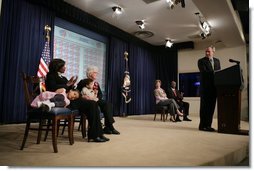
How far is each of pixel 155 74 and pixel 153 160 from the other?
23.3ft

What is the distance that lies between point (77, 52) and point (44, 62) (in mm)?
1462

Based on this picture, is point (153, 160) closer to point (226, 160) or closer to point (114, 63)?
point (226, 160)

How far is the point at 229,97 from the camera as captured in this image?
3.07 meters

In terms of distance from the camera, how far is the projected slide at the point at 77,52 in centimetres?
510

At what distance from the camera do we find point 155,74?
8594 mm

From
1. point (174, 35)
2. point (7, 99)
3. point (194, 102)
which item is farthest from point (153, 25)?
point (7, 99)

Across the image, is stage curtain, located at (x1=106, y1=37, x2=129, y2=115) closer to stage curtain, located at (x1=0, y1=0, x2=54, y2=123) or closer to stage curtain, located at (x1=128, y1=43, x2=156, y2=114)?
stage curtain, located at (x1=128, y1=43, x2=156, y2=114)

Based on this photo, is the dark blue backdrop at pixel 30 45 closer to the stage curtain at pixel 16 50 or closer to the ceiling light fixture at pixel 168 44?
the stage curtain at pixel 16 50

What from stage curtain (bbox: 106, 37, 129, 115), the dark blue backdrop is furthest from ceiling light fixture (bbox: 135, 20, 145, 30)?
stage curtain (bbox: 106, 37, 129, 115)

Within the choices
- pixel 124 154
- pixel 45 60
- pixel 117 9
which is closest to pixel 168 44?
pixel 117 9

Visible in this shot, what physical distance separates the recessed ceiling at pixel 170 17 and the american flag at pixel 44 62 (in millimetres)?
1409

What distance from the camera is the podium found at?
9.80ft

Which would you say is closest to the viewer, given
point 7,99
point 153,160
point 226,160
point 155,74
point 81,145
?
point 153,160

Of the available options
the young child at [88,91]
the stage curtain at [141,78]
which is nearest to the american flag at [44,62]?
the young child at [88,91]
